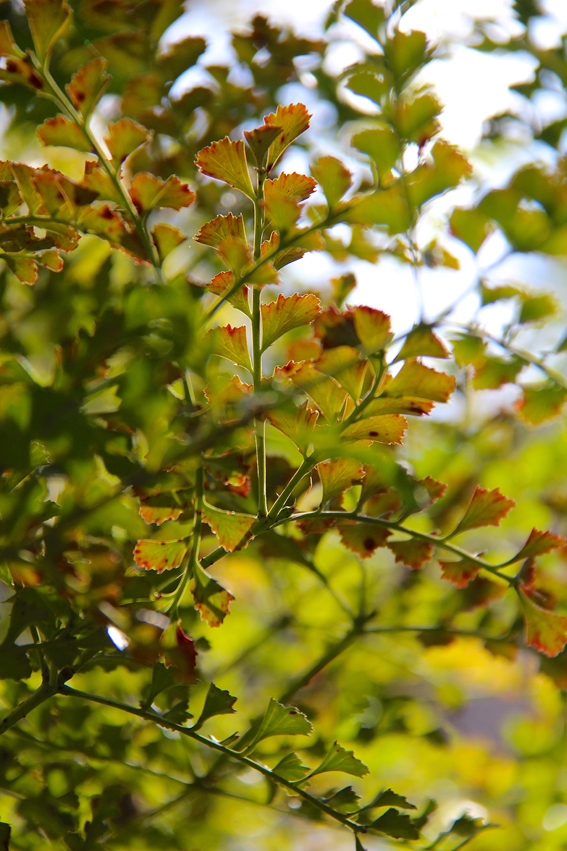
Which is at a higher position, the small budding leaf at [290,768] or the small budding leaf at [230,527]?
the small budding leaf at [230,527]

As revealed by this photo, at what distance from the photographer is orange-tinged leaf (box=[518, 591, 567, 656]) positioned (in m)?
0.34

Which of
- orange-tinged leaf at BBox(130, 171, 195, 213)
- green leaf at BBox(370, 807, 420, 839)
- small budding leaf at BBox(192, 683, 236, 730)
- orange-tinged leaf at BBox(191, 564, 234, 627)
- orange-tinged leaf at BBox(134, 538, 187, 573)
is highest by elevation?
orange-tinged leaf at BBox(130, 171, 195, 213)

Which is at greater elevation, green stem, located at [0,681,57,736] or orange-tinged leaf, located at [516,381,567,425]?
orange-tinged leaf, located at [516,381,567,425]

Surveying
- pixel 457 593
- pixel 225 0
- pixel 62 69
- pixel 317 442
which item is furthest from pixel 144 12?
pixel 225 0

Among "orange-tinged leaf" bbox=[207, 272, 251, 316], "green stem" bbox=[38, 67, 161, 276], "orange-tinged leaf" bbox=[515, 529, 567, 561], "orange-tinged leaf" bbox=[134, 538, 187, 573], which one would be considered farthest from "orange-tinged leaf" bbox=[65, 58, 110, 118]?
"orange-tinged leaf" bbox=[515, 529, 567, 561]

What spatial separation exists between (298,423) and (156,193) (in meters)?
0.13

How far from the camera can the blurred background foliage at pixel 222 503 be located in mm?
265

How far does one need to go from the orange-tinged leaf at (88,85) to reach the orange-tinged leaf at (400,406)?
0.65 feet

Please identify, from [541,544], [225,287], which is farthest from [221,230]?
[541,544]

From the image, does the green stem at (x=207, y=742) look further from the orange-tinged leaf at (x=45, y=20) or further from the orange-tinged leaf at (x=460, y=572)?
the orange-tinged leaf at (x=45, y=20)

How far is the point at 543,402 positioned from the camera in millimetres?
353

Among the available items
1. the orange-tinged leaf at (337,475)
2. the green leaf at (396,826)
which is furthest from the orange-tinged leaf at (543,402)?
Answer: the green leaf at (396,826)

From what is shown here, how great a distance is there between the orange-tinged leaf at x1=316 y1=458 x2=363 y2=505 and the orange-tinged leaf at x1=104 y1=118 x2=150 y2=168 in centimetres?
18

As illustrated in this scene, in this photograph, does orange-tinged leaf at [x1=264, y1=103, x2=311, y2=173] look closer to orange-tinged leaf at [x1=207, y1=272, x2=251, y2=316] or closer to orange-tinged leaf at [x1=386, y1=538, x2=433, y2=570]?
orange-tinged leaf at [x1=207, y1=272, x2=251, y2=316]
